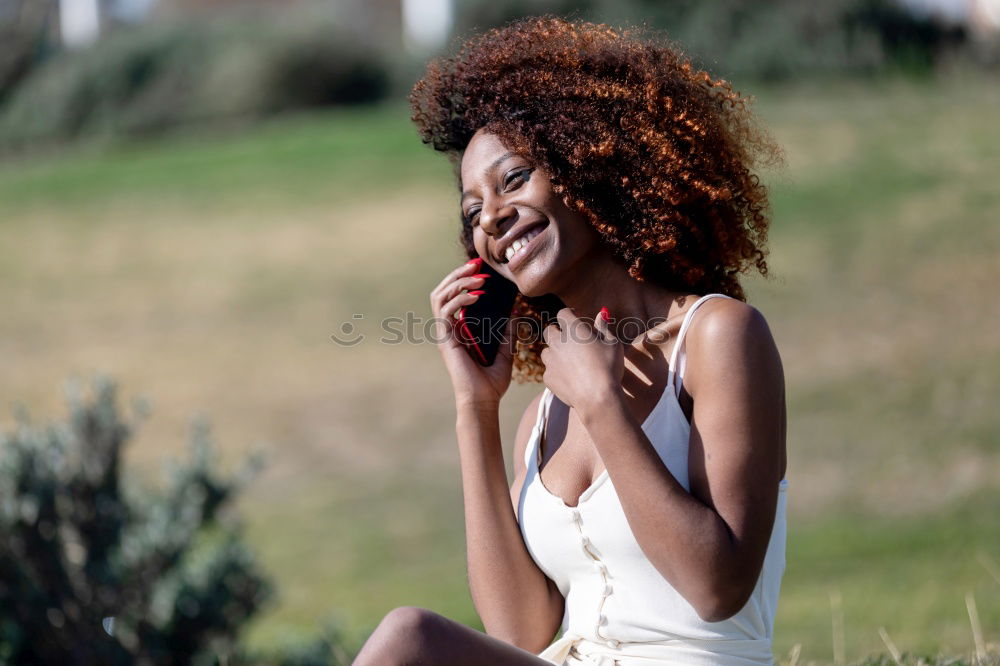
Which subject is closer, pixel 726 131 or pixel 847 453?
pixel 726 131

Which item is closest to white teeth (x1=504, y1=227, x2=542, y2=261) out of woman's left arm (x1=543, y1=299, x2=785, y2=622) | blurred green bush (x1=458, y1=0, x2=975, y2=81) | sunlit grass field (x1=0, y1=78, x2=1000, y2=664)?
woman's left arm (x1=543, y1=299, x2=785, y2=622)

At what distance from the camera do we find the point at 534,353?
10.7 feet

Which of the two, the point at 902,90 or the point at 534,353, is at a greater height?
the point at 902,90

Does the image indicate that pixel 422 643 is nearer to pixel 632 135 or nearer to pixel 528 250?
pixel 528 250

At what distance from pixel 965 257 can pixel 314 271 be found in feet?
27.4

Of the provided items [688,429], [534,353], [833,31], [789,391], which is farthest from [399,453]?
[833,31]

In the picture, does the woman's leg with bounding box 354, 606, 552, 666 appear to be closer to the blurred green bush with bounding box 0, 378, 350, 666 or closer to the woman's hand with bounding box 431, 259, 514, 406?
the woman's hand with bounding box 431, 259, 514, 406

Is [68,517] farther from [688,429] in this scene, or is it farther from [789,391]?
[789,391]

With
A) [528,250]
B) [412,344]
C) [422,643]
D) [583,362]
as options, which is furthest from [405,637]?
[412,344]

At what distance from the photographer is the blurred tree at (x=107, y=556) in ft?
20.1

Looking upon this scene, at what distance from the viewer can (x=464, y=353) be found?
3049 mm

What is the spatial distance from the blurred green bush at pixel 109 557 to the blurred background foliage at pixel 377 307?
23mm

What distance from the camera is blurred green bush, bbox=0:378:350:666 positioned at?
6.12 metres

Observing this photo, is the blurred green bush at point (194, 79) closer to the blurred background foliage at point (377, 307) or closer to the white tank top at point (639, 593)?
the blurred background foliage at point (377, 307)
